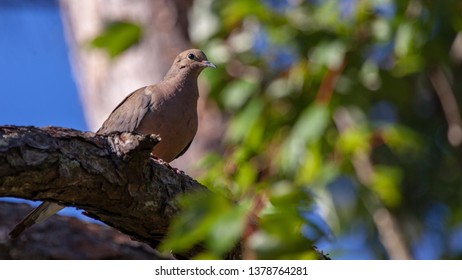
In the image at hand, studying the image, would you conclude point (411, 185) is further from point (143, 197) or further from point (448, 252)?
point (143, 197)

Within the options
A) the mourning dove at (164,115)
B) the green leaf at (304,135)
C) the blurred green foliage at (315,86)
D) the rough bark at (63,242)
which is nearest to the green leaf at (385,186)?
the blurred green foliage at (315,86)

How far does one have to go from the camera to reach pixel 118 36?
502cm

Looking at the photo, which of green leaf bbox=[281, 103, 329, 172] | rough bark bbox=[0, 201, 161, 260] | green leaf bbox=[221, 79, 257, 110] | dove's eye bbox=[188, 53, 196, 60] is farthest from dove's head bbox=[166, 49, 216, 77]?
rough bark bbox=[0, 201, 161, 260]

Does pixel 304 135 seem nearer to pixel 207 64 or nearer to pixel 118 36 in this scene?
pixel 207 64

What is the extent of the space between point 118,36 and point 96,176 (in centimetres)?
176

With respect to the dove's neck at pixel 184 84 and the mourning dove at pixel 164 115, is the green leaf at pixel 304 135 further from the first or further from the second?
the dove's neck at pixel 184 84

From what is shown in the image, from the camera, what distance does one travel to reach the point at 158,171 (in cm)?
379

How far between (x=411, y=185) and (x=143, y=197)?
18.6 ft

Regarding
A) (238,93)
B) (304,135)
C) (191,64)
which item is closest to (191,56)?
(191,64)

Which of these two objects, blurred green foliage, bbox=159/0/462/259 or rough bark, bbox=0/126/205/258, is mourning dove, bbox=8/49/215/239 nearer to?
blurred green foliage, bbox=159/0/462/259

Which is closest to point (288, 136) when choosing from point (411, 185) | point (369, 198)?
point (369, 198)

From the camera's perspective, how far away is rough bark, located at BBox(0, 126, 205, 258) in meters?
3.15

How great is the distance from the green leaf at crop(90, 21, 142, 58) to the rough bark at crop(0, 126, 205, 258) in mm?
1282

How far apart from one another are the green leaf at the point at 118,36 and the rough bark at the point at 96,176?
128 centimetres
